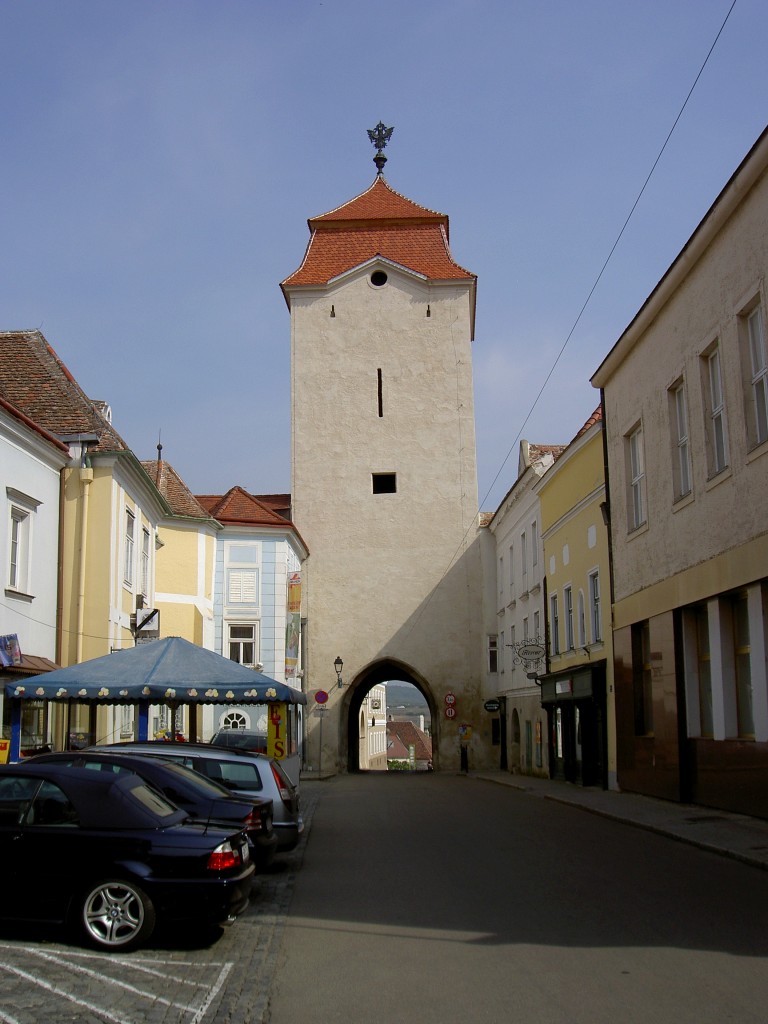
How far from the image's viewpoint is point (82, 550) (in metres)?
21.7

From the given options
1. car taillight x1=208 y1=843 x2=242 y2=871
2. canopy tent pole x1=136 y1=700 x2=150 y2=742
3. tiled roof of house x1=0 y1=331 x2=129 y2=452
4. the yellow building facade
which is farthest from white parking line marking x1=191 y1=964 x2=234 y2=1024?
the yellow building facade

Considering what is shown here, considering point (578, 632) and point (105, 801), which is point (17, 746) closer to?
point (105, 801)

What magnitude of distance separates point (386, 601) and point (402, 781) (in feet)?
34.6

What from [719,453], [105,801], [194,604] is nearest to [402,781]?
[194,604]

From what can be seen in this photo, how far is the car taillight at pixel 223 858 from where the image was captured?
838 centimetres

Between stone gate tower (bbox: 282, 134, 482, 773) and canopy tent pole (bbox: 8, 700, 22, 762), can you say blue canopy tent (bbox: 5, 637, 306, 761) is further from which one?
stone gate tower (bbox: 282, 134, 482, 773)

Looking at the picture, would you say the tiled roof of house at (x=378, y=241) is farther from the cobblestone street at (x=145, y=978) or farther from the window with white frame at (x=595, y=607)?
the cobblestone street at (x=145, y=978)

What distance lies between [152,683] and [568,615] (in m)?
16.5

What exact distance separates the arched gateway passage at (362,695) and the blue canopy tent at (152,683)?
27.3 m

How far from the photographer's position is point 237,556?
135 ft

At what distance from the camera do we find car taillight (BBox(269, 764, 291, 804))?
13633 mm

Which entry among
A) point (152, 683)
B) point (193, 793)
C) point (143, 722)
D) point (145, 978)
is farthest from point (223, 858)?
point (143, 722)

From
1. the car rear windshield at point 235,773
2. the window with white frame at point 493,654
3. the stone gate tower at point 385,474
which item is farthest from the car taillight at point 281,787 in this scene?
the window with white frame at point 493,654

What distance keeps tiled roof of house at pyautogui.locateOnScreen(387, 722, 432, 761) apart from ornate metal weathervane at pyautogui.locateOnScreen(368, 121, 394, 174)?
3370 inches
